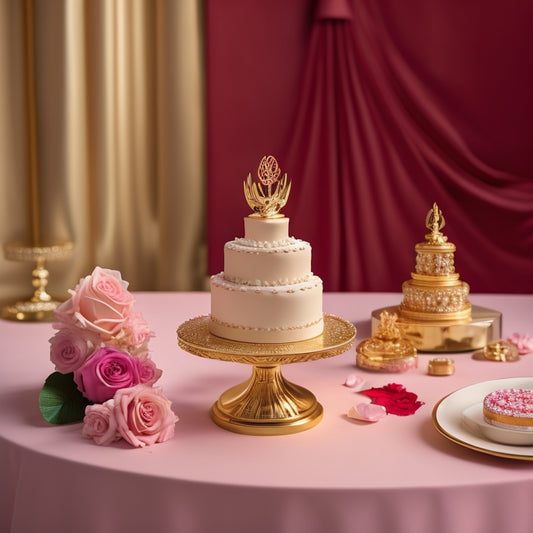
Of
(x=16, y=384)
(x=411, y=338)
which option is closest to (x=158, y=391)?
(x=16, y=384)

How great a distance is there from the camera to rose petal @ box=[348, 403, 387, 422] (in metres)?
1.37

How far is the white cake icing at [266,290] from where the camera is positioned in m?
1.32

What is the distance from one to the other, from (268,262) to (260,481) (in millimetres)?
382

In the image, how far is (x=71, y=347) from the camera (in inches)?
54.2

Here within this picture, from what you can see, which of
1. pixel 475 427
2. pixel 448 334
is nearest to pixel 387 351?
pixel 448 334

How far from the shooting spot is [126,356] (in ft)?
4.44

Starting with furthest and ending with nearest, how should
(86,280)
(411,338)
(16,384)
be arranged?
(411,338), (16,384), (86,280)

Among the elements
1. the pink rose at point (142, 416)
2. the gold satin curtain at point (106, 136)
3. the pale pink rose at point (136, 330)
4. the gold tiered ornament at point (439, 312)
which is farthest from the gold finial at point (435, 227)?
the gold satin curtain at point (106, 136)

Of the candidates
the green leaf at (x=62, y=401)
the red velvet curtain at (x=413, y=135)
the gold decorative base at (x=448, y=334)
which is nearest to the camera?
the green leaf at (x=62, y=401)

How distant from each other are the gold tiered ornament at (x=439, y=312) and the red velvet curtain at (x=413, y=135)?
3.61 ft

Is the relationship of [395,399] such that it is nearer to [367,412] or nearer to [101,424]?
[367,412]

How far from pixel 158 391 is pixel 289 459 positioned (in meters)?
0.23

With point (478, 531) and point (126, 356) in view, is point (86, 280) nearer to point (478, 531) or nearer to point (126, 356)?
point (126, 356)

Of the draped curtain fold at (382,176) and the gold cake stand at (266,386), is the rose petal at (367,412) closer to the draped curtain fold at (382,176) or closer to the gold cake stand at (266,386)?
the gold cake stand at (266,386)
